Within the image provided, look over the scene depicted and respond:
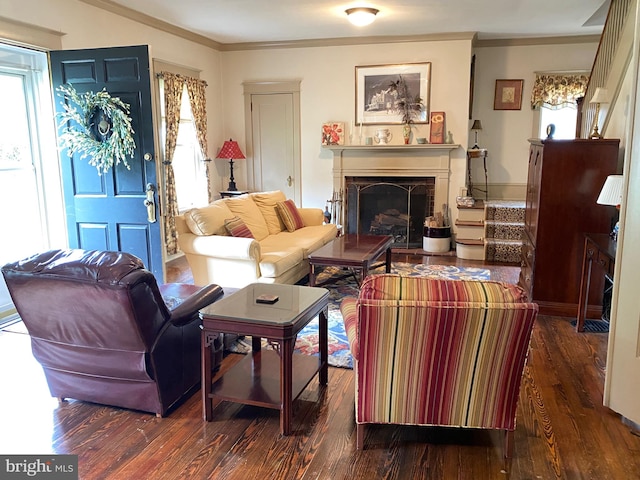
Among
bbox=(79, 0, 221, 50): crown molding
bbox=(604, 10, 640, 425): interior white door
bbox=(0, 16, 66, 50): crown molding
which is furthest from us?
bbox=(79, 0, 221, 50): crown molding

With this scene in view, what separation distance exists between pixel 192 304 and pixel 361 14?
371 centimetres

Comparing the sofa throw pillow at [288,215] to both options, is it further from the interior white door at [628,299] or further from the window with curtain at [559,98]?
the window with curtain at [559,98]

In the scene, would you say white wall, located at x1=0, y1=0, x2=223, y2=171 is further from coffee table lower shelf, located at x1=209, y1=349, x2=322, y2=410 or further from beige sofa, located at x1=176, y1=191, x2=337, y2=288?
A: coffee table lower shelf, located at x1=209, y1=349, x2=322, y2=410

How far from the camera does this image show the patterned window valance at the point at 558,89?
21.6ft

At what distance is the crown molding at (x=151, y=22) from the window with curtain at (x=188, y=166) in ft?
2.17

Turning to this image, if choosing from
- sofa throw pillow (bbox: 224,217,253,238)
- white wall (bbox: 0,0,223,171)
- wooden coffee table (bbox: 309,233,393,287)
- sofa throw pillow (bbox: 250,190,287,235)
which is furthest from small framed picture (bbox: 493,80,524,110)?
sofa throw pillow (bbox: 224,217,253,238)

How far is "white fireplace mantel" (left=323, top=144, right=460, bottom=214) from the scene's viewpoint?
658 cm

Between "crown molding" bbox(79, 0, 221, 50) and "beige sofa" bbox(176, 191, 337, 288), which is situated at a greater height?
"crown molding" bbox(79, 0, 221, 50)

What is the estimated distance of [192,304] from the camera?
276 cm

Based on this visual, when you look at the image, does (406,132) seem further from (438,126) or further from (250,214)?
(250,214)

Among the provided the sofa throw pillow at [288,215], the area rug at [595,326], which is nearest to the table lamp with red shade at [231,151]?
the sofa throw pillow at [288,215]

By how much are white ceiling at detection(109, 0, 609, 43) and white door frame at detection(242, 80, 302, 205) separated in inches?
24.5

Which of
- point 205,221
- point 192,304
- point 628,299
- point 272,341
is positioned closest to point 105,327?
point 192,304

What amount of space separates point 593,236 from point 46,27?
4637mm
